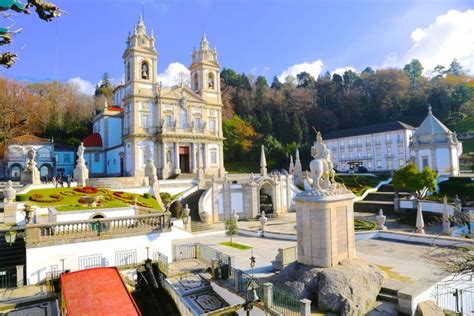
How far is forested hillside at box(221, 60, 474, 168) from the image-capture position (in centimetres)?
6612

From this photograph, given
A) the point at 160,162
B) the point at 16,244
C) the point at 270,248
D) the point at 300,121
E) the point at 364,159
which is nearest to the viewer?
the point at 16,244

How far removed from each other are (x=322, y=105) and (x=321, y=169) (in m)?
75.9

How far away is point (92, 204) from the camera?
19531 mm

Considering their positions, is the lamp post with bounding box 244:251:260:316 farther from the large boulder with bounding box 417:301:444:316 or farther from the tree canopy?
the tree canopy

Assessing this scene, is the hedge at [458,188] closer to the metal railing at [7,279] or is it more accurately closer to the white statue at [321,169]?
the white statue at [321,169]

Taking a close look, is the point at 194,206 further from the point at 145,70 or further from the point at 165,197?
the point at 145,70

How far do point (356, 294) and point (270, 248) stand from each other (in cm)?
817

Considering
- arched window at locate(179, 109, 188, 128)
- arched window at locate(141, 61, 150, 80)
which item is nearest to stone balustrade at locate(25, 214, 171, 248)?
arched window at locate(179, 109, 188, 128)

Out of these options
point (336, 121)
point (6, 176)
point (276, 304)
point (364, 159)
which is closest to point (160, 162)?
point (6, 176)

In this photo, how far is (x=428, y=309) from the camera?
878cm

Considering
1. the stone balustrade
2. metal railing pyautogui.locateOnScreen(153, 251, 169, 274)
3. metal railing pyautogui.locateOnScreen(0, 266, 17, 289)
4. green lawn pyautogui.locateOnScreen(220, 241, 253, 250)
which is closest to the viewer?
metal railing pyautogui.locateOnScreen(0, 266, 17, 289)

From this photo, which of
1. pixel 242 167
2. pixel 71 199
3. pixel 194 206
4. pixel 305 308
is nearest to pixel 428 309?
pixel 305 308

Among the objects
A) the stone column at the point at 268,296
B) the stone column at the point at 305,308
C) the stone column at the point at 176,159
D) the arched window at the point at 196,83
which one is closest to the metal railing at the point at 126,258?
the stone column at the point at 268,296

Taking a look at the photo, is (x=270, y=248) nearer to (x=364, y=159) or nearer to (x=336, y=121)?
(x=364, y=159)
